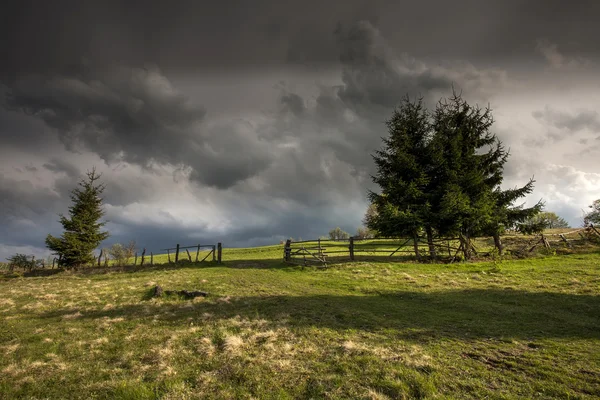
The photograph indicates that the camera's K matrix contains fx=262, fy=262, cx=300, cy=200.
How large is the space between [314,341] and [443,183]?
2376cm

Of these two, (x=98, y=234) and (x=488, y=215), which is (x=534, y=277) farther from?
(x=98, y=234)

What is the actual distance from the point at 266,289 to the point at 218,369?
9711 millimetres

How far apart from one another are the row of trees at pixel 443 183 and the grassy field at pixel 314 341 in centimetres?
887

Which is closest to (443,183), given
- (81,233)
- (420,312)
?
(420,312)

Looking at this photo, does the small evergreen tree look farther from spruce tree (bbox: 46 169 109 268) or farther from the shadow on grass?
spruce tree (bbox: 46 169 109 268)

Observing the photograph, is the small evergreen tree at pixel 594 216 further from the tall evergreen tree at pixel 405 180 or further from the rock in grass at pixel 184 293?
the rock in grass at pixel 184 293

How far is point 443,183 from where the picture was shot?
Answer: 26.6m

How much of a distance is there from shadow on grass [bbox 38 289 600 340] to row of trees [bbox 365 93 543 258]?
1125cm

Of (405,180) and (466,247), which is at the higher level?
(405,180)

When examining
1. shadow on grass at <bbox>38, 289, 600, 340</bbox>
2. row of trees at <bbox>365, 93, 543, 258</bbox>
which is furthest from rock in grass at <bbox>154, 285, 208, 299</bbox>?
row of trees at <bbox>365, 93, 543, 258</bbox>

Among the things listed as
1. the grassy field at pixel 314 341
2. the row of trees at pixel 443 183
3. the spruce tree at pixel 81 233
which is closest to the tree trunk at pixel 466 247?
the row of trees at pixel 443 183

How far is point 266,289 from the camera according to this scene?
16.6m

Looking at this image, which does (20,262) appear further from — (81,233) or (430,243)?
(430,243)

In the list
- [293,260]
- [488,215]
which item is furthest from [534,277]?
[293,260]
